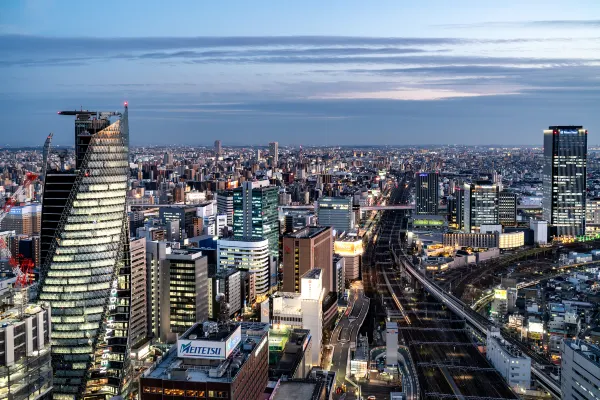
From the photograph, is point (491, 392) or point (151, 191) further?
point (151, 191)

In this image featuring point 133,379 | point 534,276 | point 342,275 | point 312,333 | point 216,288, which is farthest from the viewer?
point 534,276

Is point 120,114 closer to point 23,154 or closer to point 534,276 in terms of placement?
point 23,154

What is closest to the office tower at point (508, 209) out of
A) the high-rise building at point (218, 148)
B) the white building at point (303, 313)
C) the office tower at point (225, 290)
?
the office tower at point (225, 290)

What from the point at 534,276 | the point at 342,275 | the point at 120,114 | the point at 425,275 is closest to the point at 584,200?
the point at 534,276

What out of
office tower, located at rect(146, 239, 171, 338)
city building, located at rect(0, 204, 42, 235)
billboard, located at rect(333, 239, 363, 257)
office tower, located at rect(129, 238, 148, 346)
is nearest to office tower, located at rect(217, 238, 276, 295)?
office tower, located at rect(146, 239, 171, 338)

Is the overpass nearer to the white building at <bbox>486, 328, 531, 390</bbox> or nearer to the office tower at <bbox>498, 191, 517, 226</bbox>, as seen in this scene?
the white building at <bbox>486, 328, 531, 390</bbox>

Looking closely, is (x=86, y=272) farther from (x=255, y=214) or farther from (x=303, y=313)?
(x=255, y=214)

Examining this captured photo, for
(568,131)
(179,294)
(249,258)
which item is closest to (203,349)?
(179,294)
